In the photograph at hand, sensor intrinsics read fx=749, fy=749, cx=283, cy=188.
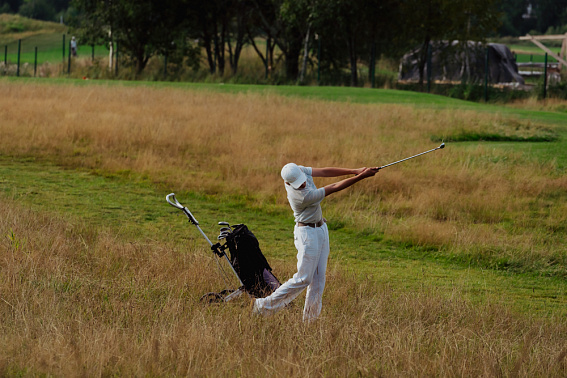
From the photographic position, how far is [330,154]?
1695cm

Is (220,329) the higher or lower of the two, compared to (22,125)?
lower

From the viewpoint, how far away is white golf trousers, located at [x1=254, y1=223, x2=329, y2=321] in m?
6.71

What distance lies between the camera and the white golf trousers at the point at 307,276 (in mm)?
6707

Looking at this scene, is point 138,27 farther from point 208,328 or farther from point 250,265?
point 208,328

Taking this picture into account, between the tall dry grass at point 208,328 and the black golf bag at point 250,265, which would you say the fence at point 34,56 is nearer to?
the tall dry grass at point 208,328

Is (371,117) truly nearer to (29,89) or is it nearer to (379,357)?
(29,89)

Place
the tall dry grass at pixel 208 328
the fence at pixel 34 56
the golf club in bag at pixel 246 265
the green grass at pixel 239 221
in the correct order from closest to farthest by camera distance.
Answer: the tall dry grass at pixel 208 328, the golf club in bag at pixel 246 265, the green grass at pixel 239 221, the fence at pixel 34 56

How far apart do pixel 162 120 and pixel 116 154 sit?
349 centimetres

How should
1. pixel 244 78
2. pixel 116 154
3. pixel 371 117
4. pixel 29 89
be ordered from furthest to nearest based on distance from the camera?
pixel 244 78
pixel 29 89
pixel 371 117
pixel 116 154

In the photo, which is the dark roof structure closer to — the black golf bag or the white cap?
the black golf bag

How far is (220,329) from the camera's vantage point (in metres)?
6.30

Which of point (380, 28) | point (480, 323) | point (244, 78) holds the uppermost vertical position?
point (380, 28)

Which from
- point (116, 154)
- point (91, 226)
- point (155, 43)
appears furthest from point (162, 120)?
point (155, 43)

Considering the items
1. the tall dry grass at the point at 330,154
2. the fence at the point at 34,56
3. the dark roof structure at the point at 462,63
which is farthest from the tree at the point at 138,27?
the tall dry grass at the point at 330,154
